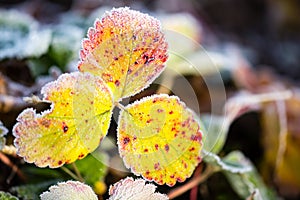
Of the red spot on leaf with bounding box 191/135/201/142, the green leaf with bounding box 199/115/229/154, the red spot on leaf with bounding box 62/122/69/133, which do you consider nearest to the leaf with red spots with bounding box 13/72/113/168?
the red spot on leaf with bounding box 62/122/69/133

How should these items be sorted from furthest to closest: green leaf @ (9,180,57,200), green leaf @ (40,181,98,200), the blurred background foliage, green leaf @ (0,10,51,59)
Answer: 1. green leaf @ (0,10,51,59)
2. the blurred background foliage
3. green leaf @ (9,180,57,200)
4. green leaf @ (40,181,98,200)

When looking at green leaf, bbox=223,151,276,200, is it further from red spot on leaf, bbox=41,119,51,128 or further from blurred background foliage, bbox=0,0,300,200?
red spot on leaf, bbox=41,119,51,128

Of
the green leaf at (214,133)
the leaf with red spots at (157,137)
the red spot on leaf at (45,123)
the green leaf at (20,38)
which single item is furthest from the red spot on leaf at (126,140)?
the green leaf at (20,38)

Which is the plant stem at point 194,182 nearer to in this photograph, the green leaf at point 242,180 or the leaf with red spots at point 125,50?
the green leaf at point 242,180

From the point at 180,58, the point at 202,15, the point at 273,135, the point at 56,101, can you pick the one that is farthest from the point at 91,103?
the point at 202,15

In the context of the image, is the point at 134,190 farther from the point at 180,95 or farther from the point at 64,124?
the point at 180,95
